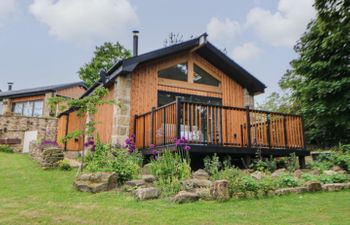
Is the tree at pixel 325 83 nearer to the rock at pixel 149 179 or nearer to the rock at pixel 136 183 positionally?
the rock at pixel 149 179

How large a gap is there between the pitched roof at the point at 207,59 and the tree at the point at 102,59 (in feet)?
→ 61.1

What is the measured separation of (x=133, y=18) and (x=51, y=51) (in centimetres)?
564

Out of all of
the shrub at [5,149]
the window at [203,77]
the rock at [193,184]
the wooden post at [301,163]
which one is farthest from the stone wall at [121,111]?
the shrub at [5,149]

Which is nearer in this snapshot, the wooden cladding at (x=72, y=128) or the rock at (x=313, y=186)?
the rock at (x=313, y=186)

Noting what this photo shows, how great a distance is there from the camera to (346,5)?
5668 mm

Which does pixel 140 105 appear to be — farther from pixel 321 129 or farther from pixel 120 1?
pixel 321 129

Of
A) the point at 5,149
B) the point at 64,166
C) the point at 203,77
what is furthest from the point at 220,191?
the point at 5,149

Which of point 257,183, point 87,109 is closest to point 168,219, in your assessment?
point 257,183

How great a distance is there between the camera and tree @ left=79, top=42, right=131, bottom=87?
28656 millimetres

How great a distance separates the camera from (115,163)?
6.61 m

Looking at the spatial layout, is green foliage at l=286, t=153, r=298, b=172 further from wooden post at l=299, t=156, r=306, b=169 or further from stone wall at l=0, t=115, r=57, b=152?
stone wall at l=0, t=115, r=57, b=152

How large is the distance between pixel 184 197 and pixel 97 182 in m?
1.93

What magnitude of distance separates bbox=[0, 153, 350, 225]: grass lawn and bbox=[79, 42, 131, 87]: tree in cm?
2328

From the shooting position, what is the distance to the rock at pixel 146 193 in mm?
5262
